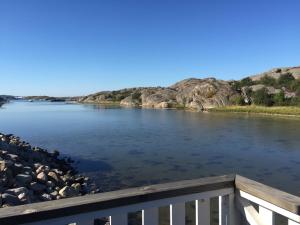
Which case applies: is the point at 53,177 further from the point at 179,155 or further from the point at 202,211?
the point at 202,211

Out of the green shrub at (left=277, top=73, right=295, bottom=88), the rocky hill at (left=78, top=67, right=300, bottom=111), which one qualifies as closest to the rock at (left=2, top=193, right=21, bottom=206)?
the rocky hill at (left=78, top=67, right=300, bottom=111)

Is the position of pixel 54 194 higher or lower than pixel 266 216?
lower

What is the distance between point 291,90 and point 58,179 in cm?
7026

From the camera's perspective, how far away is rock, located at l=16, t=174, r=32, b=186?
33.6 ft

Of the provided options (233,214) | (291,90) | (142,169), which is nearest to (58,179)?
(142,169)

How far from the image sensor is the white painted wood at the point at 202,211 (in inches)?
110

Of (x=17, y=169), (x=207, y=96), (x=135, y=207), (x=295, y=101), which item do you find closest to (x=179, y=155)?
(x=17, y=169)

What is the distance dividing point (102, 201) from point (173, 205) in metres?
0.63

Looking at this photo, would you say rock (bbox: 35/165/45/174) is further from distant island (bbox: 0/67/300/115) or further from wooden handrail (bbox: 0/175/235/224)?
distant island (bbox: 0/67/300/115)

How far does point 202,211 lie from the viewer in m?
2.85

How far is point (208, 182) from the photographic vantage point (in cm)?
277

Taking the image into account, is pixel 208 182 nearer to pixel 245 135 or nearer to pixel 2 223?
pixel 2 223

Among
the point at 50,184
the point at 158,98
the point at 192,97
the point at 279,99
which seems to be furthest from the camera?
the point at 158,98

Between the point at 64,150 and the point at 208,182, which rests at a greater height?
the point at 208,182
